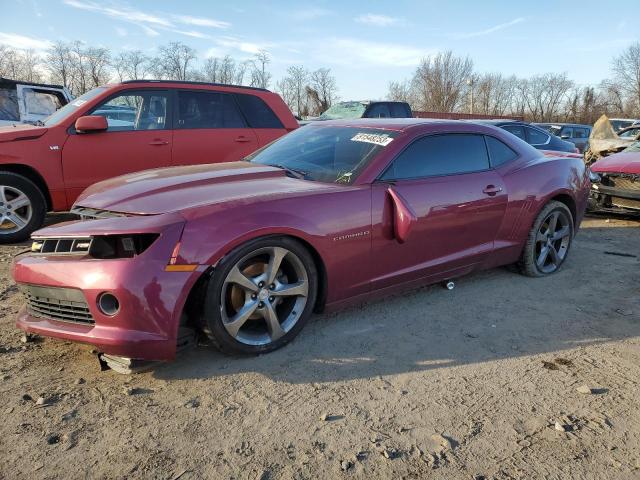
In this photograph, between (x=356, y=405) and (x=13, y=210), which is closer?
(x=356, y=405)

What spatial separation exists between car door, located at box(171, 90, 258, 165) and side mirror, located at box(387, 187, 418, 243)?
11.1 feet

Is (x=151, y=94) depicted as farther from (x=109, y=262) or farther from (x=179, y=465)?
(x=179, y=465)

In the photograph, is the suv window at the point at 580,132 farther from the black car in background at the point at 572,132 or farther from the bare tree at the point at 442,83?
the bare tree at the point at 442,83

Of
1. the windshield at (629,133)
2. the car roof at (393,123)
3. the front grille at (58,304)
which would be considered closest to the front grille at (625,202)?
the car roof at (393,123)

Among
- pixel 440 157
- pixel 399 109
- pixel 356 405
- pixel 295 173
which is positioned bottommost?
pixel 356 405

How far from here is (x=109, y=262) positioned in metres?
2.57

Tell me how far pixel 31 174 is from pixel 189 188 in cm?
326

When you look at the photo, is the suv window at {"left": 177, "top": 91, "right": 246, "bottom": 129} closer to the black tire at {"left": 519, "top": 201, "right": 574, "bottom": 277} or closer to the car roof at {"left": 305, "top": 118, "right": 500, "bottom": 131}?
the car roof at {"left": 305, "top": 118, "right": 500, "bottom": 131}

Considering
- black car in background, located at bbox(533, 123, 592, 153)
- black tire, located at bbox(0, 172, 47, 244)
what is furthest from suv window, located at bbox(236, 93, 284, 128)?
black car in background, located at bbox(533, 123, 592, 153)

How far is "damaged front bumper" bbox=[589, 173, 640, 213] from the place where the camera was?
285 inches

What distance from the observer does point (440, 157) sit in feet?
12.9

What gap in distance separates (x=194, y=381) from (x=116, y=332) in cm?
50

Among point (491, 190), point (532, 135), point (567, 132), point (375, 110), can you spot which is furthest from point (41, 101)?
point (567, 132)

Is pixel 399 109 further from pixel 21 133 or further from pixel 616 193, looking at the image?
pixel 21 133
